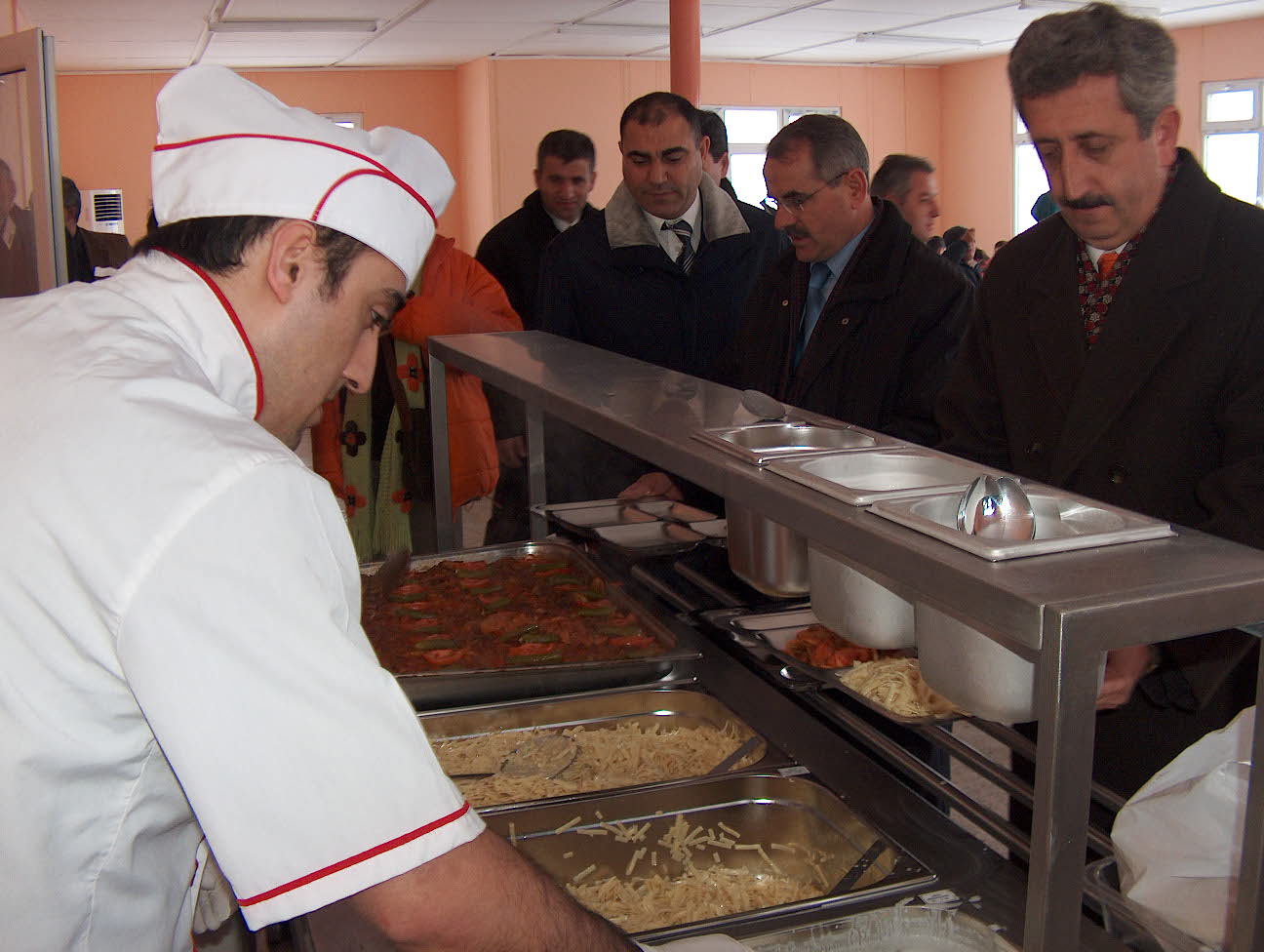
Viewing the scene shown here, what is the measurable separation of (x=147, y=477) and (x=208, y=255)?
27 centimetres

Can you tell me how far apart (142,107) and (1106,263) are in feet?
38.4

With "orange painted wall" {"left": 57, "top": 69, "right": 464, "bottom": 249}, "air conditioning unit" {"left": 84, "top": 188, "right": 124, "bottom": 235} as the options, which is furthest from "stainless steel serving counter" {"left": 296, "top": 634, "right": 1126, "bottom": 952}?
"air conditioning unit" {"left": 84, "top": 188, "right": 124, "bottom": 235}

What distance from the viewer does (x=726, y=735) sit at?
1610mm

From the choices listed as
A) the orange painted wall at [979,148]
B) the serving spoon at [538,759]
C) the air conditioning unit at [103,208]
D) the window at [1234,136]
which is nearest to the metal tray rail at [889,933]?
the serving spoon at [538,759]

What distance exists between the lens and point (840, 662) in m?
1.53

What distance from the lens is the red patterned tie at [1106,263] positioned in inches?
65.3

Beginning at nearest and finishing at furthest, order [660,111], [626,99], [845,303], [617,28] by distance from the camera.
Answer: [845,303] < [660,111] < [617,28] < [626,99]

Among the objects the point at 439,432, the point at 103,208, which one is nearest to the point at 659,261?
the point at 439,432

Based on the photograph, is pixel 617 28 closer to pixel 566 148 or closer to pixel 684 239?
pixel 566 148

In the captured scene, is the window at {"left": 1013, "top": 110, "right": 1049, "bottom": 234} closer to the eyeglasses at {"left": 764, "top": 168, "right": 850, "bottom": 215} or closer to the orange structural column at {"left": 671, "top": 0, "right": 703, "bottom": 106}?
the orange structural column at {"left": 671, "top": 0, "right": 703, "bottom": 106}

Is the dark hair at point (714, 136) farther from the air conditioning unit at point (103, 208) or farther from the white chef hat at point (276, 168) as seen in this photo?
the air conditioning unit at point (103, 208)

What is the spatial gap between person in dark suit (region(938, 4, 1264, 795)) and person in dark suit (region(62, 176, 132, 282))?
134 inches

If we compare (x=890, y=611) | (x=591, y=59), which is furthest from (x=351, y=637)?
(x=591, y=59)

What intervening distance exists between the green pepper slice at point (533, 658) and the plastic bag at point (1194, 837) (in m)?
1.00
